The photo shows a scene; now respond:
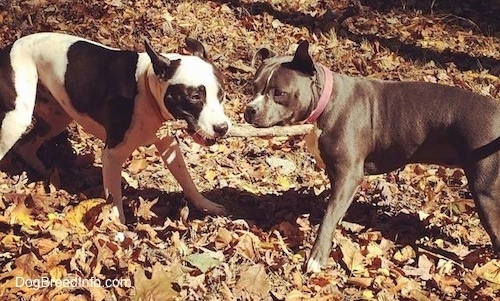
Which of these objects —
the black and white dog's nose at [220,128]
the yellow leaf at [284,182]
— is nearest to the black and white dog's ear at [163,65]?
the black and white dog's nose at [220,128]

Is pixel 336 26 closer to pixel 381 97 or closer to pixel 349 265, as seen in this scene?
pixel 381 97

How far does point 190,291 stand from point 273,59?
6.52 feet

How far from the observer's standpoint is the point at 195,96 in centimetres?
502

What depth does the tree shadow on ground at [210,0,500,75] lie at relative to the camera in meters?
9.29

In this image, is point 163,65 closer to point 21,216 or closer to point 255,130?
point 255,130

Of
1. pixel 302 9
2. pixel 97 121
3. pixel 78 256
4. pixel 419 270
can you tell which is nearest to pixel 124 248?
pixel 78 256

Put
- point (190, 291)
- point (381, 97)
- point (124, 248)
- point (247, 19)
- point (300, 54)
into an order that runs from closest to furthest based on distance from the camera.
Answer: point (190, 291) < point (124, 248) < point (300, 54) < point (381, 97) < point (247, 19)

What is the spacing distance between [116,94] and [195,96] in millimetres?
808

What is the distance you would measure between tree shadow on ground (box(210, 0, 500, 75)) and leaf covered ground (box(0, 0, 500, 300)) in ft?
0.18

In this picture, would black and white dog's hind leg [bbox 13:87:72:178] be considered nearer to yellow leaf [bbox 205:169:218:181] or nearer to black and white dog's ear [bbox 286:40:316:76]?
yellow leaf [bbox 205:169:218:181]

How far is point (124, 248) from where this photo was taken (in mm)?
4797

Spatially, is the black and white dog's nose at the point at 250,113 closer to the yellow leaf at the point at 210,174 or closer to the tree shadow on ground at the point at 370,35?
the yellow leaf at the point at 210,174

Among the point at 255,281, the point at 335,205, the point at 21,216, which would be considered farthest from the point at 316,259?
the point at 21,216

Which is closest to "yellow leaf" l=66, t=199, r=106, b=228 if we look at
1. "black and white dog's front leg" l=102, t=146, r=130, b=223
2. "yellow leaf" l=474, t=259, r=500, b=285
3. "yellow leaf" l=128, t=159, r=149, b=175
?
"black and white dog's front leg" l=102, t=146, r=130, b=223
